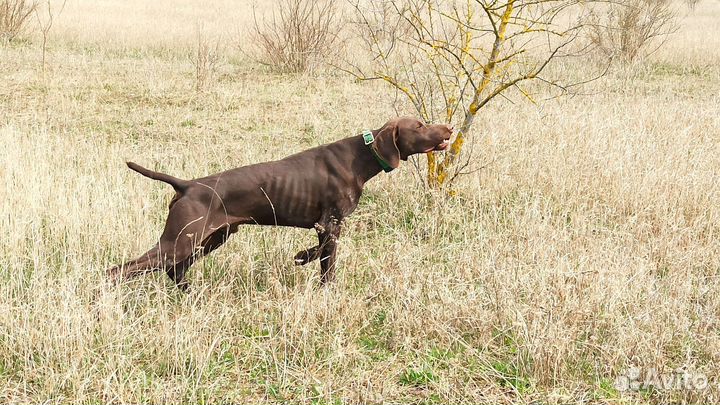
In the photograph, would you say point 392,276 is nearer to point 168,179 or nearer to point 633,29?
point 168,179

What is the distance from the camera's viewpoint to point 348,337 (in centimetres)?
352

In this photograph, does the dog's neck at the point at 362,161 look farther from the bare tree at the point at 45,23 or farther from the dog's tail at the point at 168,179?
the bare tree at the point at 45,23

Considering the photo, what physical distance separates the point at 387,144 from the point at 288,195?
2.05 feet

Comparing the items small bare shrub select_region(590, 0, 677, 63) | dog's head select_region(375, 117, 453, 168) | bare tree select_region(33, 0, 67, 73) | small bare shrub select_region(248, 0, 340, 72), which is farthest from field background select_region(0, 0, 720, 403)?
small bare shrub select_region(590, 0, 677, 63)

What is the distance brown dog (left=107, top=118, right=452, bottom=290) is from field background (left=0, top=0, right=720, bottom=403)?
0.19 metres

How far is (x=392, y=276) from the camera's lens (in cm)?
401

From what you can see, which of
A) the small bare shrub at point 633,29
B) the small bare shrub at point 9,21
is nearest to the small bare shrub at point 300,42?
the small bare shrub at point 633,29

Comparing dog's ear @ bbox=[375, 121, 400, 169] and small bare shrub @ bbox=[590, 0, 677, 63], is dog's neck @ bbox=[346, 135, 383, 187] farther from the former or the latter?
small bare shrub @ bbox=[590, 0, 677, 63]

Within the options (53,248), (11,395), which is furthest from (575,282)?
(53,248)

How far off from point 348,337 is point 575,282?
1.32 metres

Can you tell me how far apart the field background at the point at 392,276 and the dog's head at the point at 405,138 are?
65cm

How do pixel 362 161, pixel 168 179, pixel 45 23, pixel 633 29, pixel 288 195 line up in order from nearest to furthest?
1. pixel 168 179
2. pixel 288 195
3. pixel 362 161
4. pixel 633 29
5. pixel 45 23

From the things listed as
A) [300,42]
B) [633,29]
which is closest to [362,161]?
[300,42]

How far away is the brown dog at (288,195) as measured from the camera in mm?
3658
